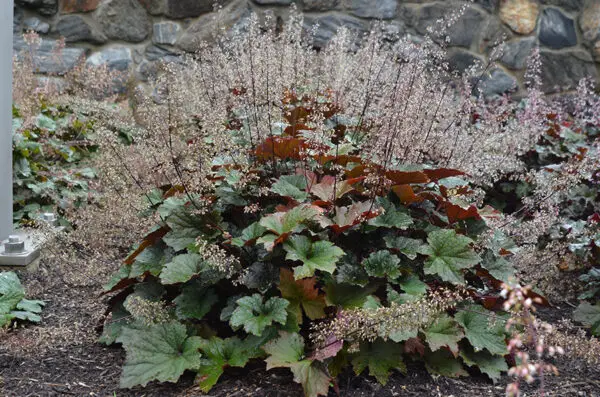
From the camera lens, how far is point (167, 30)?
6.27 metres

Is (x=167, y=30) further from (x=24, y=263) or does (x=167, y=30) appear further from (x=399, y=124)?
(x=399, y=124)

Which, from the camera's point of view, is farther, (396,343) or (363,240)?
(363,240)

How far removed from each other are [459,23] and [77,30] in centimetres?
378

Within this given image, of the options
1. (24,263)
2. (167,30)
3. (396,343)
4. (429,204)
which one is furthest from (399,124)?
(167,30)

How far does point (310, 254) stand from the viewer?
7.98 ft

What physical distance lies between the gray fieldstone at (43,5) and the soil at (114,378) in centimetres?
400

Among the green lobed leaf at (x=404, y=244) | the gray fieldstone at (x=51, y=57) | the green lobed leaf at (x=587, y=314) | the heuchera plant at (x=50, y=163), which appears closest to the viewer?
the green lobed leaf at (x=404, y=244)

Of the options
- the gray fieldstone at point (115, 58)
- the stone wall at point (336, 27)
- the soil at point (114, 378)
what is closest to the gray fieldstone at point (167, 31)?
the stone wall at point (336, 27)

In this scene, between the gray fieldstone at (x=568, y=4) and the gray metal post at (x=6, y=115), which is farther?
the gray fieldstone at (x=568, y=4)

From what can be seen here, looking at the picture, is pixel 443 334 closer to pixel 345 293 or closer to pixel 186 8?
pixel 345 293

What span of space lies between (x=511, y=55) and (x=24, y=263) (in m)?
5.16

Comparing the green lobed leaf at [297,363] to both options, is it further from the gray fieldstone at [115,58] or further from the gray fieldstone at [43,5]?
the gray fieldstone at [43,5]

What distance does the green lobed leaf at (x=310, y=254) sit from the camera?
7.57ft

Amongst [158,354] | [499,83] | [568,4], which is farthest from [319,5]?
[158,354]
